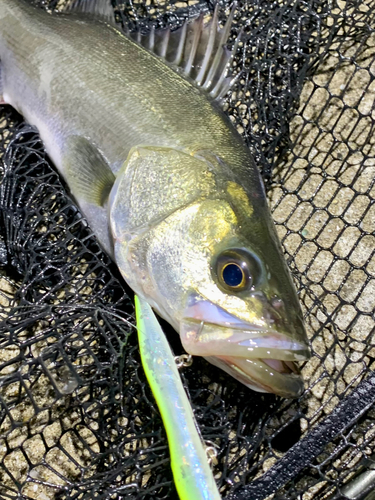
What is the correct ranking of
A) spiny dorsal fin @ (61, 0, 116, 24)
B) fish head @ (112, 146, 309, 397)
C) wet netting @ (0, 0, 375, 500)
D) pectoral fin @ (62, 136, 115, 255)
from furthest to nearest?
spiny dorsal fin @ (61, 0, 116, 24), pectoral fin @ (62, 136, 115, 255), wet netting @ (0, 0, 375, 500), fish head @ (112, 146, 309, 397)

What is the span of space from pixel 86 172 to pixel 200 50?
83 cm

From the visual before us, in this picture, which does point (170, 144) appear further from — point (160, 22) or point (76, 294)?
point (160, 22)

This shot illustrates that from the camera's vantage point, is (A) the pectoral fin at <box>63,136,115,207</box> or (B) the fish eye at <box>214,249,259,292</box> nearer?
(B) the fish eye at <box>214,249,259,292</box>

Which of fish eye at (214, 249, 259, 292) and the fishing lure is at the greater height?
fish eye at (214, 249, 259, 292)

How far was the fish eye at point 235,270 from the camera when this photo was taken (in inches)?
57.5

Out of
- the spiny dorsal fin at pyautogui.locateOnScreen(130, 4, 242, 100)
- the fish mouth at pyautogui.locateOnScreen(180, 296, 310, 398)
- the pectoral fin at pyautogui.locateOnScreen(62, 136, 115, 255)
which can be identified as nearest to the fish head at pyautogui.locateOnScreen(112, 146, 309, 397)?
the fish mouth at pyautogui.locateOnScreen(180, 296, 310, 398)

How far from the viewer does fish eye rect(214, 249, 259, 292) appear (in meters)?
1.46

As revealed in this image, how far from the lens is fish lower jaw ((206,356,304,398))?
1.41 meters

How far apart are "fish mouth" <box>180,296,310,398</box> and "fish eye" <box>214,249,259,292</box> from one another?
0.31 feet

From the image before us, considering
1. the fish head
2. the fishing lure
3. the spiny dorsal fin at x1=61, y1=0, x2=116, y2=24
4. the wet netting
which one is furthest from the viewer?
the spiny dorsal fin at x1=61, y1=0, x2=116, y2=24

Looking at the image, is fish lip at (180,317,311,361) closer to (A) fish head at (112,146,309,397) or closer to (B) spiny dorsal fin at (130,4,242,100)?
(A) fish head at (112,146,309,397)

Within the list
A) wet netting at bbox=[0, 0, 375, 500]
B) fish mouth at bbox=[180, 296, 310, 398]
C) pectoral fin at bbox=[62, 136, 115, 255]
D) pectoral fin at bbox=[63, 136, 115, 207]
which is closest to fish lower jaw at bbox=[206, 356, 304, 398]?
fish mouth at bbox=[180, 296, 310, 398]

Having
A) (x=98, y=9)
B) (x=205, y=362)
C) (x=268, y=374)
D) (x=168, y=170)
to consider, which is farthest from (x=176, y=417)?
(x=98, y=9)

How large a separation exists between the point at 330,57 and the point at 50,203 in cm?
187
